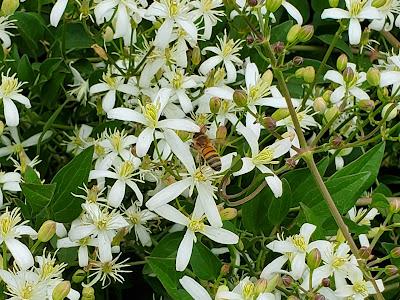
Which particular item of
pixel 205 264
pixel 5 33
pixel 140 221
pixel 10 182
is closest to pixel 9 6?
pixel 5 33

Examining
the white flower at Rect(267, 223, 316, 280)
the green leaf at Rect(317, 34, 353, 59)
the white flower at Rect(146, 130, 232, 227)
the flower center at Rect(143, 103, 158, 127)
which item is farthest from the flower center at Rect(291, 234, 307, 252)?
the green leaf at Rect(317, 34, 353, 59)

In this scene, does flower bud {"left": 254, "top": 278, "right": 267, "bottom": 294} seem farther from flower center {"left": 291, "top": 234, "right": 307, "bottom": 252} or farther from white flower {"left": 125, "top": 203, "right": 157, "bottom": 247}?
white flower {"left": 125, "top": 203, "right": 157, "bottom": 247}

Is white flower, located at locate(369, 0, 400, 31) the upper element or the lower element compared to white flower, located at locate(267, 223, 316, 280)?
upper

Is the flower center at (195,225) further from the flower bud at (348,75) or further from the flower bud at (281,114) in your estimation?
the flower bud at (348,75)

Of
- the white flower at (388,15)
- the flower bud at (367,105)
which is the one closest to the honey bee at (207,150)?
the flower bud at (367,105)

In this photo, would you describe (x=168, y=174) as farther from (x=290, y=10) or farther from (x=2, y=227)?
(x=290, y=10)

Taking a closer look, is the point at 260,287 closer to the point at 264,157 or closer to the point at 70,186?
the point at 264,157

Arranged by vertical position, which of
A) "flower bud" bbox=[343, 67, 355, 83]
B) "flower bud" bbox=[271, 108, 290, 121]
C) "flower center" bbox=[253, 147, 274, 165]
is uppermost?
"flower bud" bbox=[343, 67, 355, 83]
